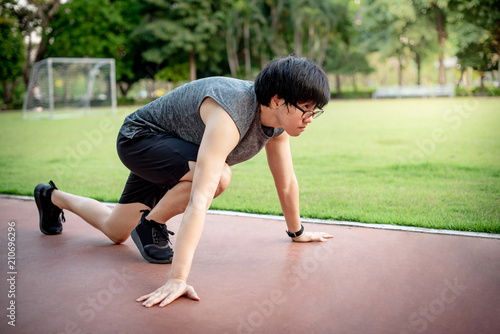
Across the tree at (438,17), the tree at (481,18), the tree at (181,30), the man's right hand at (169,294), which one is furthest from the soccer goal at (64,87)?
the tree at (481,18)

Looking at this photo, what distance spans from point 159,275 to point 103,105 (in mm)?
27250

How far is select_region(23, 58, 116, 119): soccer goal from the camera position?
68.2 ft

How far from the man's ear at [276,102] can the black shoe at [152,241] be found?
110 centimetres

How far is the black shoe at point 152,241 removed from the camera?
296 cm

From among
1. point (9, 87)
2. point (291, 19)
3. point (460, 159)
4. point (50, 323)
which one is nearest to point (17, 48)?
point (9, 87)

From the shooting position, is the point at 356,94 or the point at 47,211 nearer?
the point at 47,211

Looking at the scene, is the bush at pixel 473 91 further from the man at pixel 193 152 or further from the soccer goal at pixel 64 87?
the man at pixel 193 152

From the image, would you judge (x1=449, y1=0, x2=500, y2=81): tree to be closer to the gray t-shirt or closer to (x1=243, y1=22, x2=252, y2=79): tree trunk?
(x1=243, y1=22, x2=252, y2=79): tree trunk

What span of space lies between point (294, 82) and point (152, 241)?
1.38 metres

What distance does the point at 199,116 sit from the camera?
263cm

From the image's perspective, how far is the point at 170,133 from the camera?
2.90 meters

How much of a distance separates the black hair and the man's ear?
2 centimetres

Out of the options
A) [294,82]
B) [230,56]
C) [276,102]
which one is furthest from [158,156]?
[230,56]

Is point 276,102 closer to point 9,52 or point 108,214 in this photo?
point 108,214
